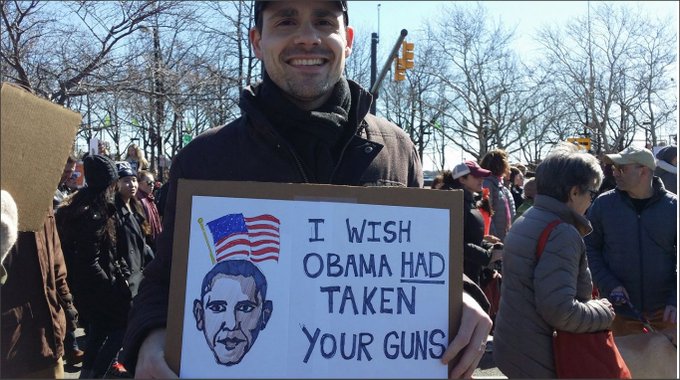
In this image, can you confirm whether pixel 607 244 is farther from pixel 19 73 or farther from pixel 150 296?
pixel 19 73

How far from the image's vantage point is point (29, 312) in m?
3.47

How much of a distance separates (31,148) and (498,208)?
19.8ft

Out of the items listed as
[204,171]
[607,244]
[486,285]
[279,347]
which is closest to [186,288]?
[279,347]

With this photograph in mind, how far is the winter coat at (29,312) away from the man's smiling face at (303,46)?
6.86 feet

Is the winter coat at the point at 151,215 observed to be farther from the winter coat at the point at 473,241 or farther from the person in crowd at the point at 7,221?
the person in crowd at the point at 7,221

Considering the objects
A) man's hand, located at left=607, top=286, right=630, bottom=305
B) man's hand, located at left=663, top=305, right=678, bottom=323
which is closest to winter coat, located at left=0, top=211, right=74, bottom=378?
man's hand, located at left=607, top=286, right=630, bottom=305

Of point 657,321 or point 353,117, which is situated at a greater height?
point 353,117

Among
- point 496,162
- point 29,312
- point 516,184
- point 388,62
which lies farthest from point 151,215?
point 388,62

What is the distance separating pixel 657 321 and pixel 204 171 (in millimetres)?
3833

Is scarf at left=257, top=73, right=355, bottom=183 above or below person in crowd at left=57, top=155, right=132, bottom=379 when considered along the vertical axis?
above

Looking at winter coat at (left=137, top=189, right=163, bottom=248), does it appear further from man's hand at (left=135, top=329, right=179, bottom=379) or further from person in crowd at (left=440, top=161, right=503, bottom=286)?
man's hand at (left=135, top=329, right=179, bottom=379)

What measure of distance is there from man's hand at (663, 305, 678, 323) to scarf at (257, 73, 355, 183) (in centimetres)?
332

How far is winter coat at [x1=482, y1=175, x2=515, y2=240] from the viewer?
702 centimetres

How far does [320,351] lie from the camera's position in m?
1.61
